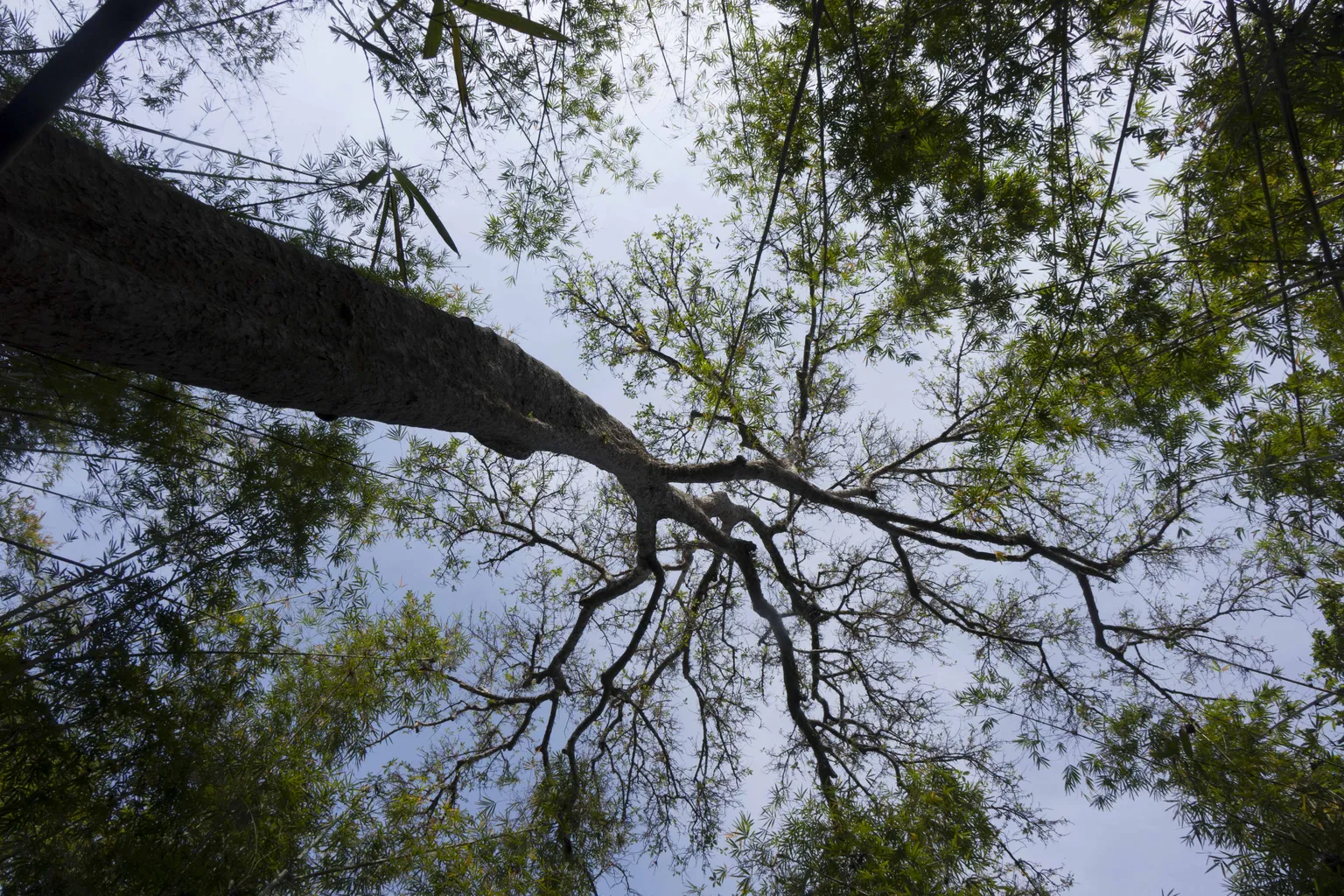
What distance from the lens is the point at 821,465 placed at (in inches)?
185

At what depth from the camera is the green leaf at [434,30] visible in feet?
2.81

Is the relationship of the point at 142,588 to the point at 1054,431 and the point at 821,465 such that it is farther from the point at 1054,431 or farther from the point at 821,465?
the point at 821,465

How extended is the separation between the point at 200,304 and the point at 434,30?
0.68m

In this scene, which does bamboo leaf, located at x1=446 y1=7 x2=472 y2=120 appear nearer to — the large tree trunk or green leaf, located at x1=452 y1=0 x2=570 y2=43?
green leaf, located at x1=452 y1=0 x2=570 y2=43

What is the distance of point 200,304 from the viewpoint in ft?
3.83

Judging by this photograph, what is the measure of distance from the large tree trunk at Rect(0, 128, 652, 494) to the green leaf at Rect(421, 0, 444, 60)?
64 cm

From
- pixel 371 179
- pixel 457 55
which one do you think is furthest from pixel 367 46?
pixel 371 179

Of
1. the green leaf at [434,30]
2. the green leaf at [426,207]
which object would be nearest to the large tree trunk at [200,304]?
the green leaf at [426,207]

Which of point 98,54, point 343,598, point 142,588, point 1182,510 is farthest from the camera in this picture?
point 1182,510

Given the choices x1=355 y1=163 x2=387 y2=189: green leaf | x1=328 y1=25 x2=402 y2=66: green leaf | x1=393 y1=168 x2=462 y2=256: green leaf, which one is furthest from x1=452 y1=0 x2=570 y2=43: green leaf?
x1=355 y1=163 x2=387 y2=189: green leaf

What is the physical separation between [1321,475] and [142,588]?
438 cm

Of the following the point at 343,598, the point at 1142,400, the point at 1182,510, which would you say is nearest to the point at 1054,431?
the point at 1142,400

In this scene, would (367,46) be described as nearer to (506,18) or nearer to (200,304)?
(506,18)

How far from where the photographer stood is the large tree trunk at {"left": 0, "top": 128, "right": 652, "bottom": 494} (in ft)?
3.31
